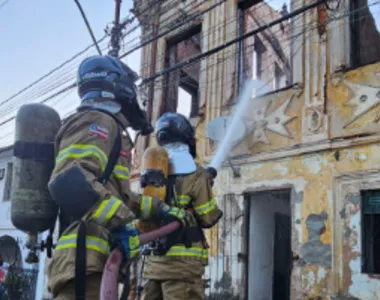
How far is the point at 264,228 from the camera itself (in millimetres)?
7805

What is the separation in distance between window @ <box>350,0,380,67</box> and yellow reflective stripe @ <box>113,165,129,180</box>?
17.6ft

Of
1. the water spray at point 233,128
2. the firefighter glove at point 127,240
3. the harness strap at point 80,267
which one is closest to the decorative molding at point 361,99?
the water spray at point 233,128

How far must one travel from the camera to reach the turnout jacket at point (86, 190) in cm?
212

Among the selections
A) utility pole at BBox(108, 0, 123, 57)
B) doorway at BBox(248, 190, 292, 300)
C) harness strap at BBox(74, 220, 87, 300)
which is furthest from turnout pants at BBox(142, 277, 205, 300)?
utility pole at BBox(108, 0, 123, 57)

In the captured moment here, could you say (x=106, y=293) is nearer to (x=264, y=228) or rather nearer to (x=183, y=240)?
(x=183, y=240)

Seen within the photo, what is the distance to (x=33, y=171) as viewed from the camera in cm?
248

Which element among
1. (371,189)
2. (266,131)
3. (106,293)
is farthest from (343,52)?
(106,293)

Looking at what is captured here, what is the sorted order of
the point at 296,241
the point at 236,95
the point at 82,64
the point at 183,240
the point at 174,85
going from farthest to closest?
1. the point at 174,85
2. the point at 236,95
3. the point at 296,241
4. the point at 183,240
5. the point at 82,64

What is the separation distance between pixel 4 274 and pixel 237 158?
25.6 ft

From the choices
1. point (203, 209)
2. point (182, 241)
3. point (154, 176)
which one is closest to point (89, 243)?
point (154, 176)

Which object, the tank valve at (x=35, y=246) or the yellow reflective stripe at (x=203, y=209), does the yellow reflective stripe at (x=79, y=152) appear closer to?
the tank valve at (x=35, y=246)

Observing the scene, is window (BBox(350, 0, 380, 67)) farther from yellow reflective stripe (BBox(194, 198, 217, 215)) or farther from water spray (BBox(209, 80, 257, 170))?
yellow reflective stripe (BBox(194, 198, 217, 215))

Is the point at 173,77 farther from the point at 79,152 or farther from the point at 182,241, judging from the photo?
the point at 79,152

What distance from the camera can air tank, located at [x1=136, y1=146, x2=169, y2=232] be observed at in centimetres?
331
